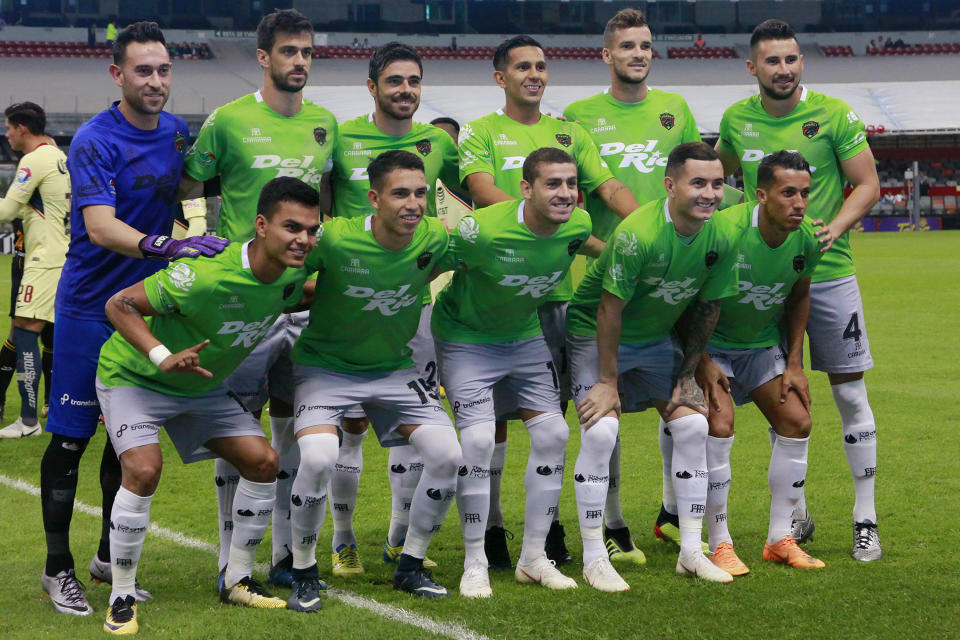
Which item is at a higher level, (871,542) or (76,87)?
(76,87)

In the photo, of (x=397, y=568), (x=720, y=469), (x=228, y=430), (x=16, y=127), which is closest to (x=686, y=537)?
(x=720, y=469)

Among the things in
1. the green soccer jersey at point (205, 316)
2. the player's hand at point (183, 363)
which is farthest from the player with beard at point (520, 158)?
the player's hand at point (183, 363)

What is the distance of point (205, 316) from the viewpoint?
4.55 m

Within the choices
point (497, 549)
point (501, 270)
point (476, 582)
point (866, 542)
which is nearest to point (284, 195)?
point (501, 270)

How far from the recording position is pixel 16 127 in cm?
780

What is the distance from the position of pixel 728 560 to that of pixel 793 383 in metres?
0.96

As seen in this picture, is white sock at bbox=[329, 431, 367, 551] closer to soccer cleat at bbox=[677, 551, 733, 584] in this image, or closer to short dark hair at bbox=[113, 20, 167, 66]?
soccer cleat at bbox=[677, 551, 733, 584]

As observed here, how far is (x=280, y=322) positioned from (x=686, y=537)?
224 centimetres

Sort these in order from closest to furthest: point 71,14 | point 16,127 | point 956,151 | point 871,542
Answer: point 871,542 < point 16,127 < point 956,151 < point 71,14

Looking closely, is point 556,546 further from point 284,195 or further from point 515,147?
point 284,195

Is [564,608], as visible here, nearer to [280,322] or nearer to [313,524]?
[313,524]

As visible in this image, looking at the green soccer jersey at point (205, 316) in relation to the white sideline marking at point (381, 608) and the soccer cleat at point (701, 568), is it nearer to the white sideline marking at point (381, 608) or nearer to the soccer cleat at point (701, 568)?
the white sideline marking at point (381, 608)

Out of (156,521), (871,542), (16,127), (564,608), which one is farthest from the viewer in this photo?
(16,127)

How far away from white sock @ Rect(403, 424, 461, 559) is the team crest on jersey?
74 centimetres
